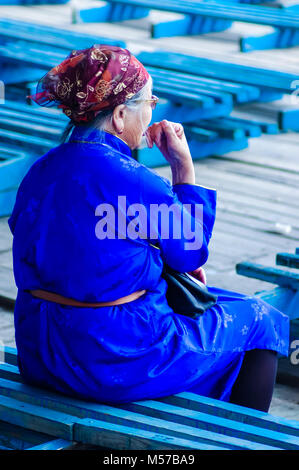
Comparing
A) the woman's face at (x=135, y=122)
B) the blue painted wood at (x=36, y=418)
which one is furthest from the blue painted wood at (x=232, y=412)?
the woman's face at (x=135, y=122)

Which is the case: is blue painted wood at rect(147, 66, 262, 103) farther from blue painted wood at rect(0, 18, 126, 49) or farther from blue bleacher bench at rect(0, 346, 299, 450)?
blue bleacher bench at rect(0, 346, 299, 450)

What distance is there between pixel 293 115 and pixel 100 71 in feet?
15.0

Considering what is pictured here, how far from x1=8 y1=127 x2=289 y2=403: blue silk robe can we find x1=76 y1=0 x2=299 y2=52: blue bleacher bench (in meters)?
6.72

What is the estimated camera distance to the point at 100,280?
230cm

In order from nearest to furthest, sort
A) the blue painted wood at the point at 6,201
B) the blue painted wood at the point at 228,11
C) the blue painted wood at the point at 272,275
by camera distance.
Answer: the blue painted wood at the point at 272,275 → the blue painted wood at the point at 6,201 → the blue painted wood at the point at 228,11

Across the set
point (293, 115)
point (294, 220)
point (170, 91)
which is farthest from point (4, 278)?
point (293, 115)

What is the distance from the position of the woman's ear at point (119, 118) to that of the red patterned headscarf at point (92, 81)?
0.06 ft

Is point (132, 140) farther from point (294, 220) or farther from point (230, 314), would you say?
point (294, 220)

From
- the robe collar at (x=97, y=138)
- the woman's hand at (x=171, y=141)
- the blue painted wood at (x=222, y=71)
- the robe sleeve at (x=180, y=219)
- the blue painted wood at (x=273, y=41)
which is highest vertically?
the robe collar at (x=97, y=138)

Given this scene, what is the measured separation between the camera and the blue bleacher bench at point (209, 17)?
9.01 metres

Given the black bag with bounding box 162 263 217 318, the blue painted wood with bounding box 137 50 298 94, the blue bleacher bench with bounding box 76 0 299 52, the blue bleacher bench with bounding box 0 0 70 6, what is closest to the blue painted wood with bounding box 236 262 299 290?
the black bag with bounding box 162 263 217 318

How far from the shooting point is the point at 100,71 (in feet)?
7.55

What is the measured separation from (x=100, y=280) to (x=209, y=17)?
24.0 feet

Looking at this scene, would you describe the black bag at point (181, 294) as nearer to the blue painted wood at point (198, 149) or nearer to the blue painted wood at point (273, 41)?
the blue painted wood at point (198, 149)
